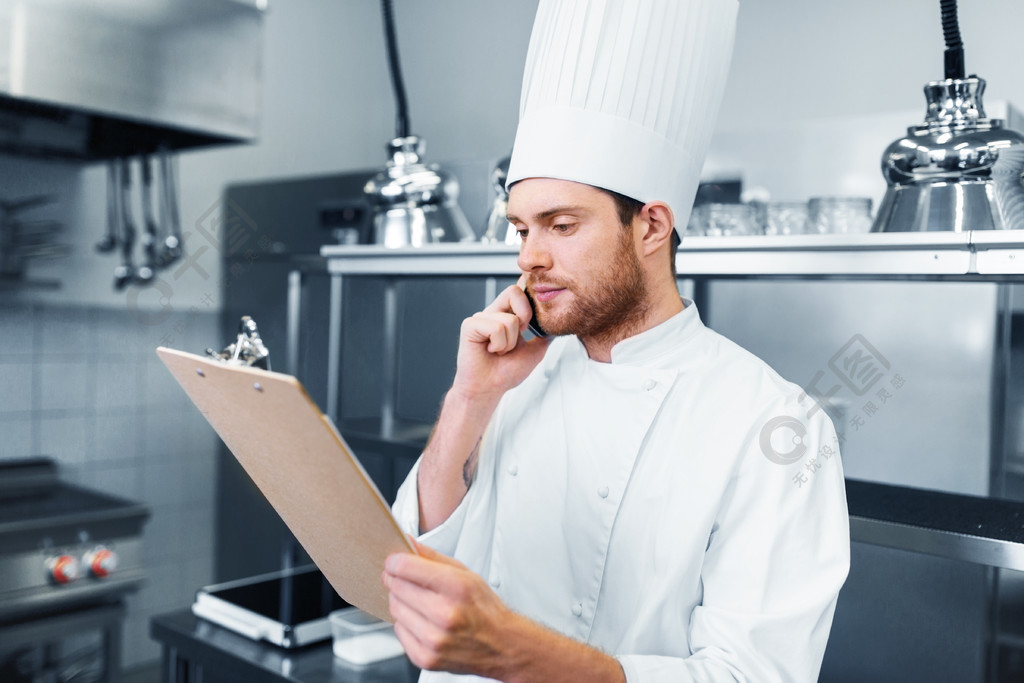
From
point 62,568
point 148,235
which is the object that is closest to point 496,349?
point 62,568

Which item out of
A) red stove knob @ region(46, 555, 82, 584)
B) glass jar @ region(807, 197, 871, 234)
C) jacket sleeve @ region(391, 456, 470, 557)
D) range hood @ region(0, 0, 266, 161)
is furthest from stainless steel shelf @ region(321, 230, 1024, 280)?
red stove knob @ region(46, 555, 82, 584)

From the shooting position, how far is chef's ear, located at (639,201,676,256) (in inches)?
40.9

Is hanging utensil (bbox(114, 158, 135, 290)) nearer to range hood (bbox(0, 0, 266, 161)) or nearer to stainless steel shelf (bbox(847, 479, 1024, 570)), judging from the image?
range hood (bbox(0, 0, 266, 161))

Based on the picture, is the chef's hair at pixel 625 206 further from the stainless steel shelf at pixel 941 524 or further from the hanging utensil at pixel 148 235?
the hanging utensil at pixel 148 235

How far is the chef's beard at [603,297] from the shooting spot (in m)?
1.00

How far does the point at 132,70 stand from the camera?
5.90 feet

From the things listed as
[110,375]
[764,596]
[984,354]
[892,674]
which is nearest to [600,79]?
[764,596]

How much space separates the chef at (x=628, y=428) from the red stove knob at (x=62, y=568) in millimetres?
1153

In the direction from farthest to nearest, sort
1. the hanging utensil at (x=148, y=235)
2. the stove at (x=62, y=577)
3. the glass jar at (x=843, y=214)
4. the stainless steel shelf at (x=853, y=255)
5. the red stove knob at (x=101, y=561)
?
the hanging utensil at (x=148, y=235)
the red stove knob at (x=101, y=561)
the stove at (x=62, y=577)
the glass jar at (x=843, y=214)
the stainless steel shelf at (x=853, y=255)

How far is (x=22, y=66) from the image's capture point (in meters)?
1.63

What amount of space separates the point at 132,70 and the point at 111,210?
0.81m

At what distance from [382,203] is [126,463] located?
4.97 ft

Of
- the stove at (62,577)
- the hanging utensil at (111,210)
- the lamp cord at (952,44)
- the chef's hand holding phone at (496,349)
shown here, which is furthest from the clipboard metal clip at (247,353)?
the hanging utensil at (111,210)

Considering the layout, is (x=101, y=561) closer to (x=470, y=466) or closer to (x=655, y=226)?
(x=470, y=466)
